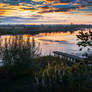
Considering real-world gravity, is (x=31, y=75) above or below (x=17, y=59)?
below

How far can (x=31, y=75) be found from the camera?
8508 mm

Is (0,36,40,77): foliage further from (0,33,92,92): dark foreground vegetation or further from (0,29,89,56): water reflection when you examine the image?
(0,29,89,56): water reflection

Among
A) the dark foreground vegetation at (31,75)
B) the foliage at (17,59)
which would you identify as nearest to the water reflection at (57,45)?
the foliage at (17,59)

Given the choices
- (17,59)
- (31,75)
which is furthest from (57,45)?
(31,75)

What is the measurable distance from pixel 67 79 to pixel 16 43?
3.39m

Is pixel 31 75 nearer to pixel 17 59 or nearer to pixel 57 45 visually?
pixel 17 59

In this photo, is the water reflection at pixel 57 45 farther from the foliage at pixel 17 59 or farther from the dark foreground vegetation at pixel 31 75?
the dark foreground vegetation at pixel 31 75

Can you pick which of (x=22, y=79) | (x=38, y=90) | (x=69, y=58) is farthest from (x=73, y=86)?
(x=69, y=58)

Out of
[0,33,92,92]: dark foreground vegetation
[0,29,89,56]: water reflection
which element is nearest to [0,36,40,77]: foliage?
[0,33,92,92]: dark foreground vegetation

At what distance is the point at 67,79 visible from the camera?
695 centimetres

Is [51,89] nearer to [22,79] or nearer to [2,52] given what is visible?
[22,79]

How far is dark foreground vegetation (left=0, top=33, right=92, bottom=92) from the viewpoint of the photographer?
22.6ft

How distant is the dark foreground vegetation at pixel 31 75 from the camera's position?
22.6ft

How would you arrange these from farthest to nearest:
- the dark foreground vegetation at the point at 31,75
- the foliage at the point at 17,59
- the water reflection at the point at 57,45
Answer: the water reflection at the point at 57,45 → the foliage at the point at 17,59 → the dark foreground vegetation at the point at 31,75
